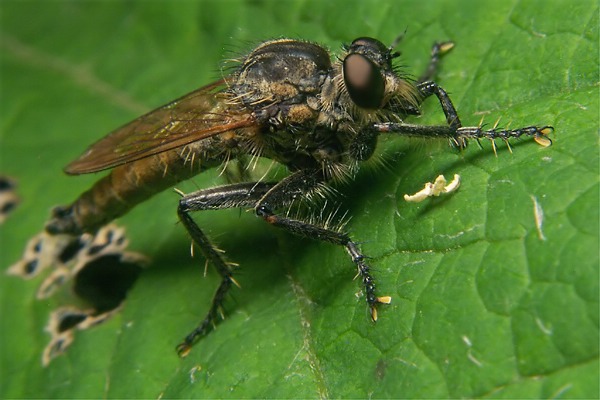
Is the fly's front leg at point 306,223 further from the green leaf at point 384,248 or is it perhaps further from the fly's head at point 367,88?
the fly's head at point 367,88

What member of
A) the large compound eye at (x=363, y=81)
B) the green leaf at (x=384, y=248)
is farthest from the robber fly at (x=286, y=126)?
the green leaf at (x=384, y=248)

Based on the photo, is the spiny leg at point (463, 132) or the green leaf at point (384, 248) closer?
the green leaf at point (384, 248)

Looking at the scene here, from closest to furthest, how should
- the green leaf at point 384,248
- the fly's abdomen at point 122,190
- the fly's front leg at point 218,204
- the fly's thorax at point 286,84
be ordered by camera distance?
the green leaf at point 384,248, the fly's thorax at point 286,84, the fly's front leg at point 218,204, the fly's abdomen at point 122,190

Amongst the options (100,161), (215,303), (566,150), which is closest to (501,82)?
(566,150)

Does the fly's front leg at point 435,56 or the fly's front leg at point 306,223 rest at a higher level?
the fly's front leg at point 435,56

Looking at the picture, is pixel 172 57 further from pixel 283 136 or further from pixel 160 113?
pixel 283 136

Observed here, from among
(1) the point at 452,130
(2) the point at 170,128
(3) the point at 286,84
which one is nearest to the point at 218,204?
(2) the point at 170,128

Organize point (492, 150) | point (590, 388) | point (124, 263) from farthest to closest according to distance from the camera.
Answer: point (124, 263) < point (492, 150) < point (590, 388)
